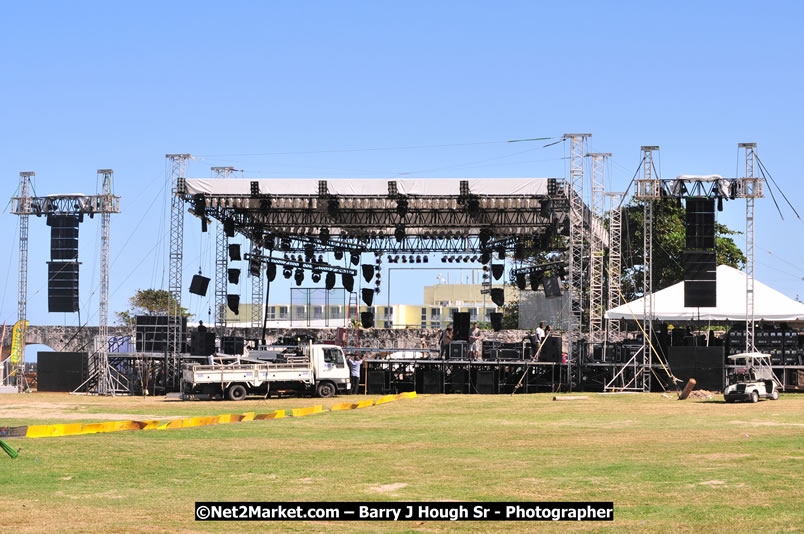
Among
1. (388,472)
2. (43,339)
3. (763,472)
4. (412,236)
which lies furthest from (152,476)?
(43,339)

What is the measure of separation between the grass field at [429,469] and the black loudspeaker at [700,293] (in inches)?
386

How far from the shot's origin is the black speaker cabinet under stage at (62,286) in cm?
4528

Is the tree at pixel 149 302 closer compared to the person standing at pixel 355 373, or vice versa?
the person standing at pixel 355 373

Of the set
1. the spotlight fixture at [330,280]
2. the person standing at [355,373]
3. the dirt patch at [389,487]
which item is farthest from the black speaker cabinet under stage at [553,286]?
the dirt patch at [389,487]

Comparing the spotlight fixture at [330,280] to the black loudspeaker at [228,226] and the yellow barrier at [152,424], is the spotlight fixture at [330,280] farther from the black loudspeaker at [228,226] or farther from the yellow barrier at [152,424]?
the yellow barrier at [152,424]

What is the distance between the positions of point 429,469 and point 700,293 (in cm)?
2403

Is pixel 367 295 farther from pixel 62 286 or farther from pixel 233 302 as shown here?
pixel 62 286

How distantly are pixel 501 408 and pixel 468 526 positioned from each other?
811 inches

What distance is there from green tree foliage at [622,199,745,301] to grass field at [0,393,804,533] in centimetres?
4024

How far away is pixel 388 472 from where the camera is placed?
15984 millimetres

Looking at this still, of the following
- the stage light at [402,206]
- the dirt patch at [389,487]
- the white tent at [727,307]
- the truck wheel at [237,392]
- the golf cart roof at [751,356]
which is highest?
the stage light at [402,206]

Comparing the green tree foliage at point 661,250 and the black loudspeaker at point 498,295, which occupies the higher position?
the green tree foliage at point 661,250

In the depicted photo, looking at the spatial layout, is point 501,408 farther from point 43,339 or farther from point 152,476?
point 43,339

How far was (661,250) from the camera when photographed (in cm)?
6825
